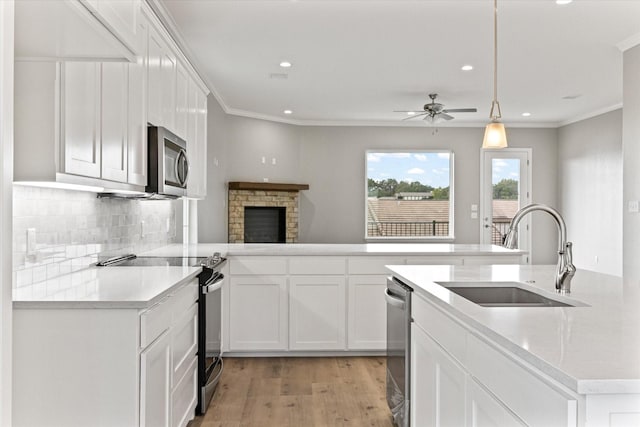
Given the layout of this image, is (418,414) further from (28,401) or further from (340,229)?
(340,229)

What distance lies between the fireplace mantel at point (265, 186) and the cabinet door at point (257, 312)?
3.33 meters

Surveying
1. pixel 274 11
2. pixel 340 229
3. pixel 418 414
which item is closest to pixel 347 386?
pixel 418 414

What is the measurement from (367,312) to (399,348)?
1.64 m

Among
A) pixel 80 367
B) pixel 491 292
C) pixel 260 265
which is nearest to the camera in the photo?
pixel 80 367

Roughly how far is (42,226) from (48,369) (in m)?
0.72

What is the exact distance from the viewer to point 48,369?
1.79 meters

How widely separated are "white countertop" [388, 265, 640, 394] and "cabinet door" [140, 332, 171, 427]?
1124 mm

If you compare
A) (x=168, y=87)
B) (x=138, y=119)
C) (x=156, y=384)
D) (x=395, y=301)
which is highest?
(x=168, y=87)

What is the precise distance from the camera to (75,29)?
4.10ft

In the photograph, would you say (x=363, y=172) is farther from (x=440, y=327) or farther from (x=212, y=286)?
(x=440, y=327)

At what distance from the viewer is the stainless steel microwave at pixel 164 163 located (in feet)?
9.18

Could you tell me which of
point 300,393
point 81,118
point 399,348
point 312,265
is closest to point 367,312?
point 312,265

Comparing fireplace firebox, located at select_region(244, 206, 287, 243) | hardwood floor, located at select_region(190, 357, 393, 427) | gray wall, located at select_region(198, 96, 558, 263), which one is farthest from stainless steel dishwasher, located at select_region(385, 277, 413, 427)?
gray wall, located at select_region(198, 96, 558, 263)

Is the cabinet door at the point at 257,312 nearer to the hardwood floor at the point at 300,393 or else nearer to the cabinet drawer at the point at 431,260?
the hardwood floor at the point at 300,393
